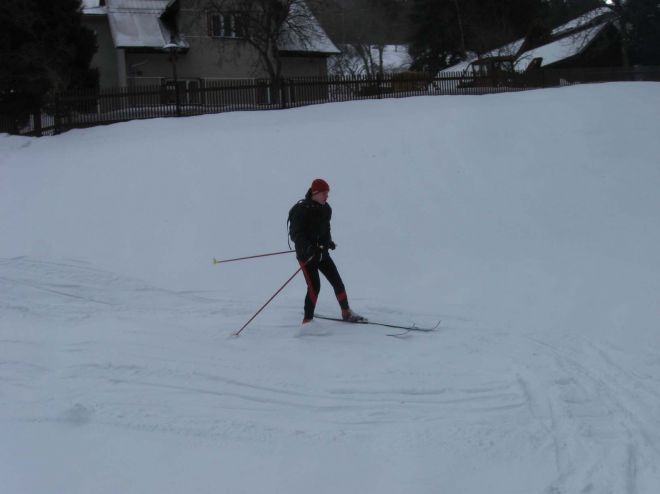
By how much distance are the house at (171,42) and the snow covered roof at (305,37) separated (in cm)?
5

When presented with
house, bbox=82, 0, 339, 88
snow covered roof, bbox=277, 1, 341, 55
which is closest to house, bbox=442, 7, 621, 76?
snow covered roof, bbox=277, 1, 341, 55

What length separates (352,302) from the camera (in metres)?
8.63

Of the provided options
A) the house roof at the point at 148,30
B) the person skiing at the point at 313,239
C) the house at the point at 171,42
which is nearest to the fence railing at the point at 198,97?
the house roof at the point at 148,30

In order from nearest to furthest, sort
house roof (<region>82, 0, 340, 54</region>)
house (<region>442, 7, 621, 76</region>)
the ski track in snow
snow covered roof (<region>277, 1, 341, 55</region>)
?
the ski track in snow → snow covered roof (<region>277, 1, 341, 55</region>) → house roof (<region>82, 0, 340, 54</region>) → house (<region>442, 7, 621, 76</region>)

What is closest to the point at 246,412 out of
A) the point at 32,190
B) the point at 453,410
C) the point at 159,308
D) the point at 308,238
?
Result: the point at 453,410

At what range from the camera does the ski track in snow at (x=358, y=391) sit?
15.6 feet

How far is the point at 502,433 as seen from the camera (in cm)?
482

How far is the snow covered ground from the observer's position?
4570 millimetres

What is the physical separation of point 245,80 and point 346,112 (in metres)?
13.6

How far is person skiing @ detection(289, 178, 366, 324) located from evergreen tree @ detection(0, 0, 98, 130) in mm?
15447

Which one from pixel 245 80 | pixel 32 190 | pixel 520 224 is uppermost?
pixel 245 80

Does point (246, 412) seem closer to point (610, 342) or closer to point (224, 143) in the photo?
point (610, 342)

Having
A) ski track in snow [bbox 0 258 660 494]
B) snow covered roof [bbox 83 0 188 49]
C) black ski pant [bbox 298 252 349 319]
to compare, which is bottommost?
ski track in snow [bbox 0 258 660 494]

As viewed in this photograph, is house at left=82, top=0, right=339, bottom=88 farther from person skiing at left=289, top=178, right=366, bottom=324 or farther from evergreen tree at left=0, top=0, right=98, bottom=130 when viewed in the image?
person skiing at left=289, top=178, right=366, bottom=324
